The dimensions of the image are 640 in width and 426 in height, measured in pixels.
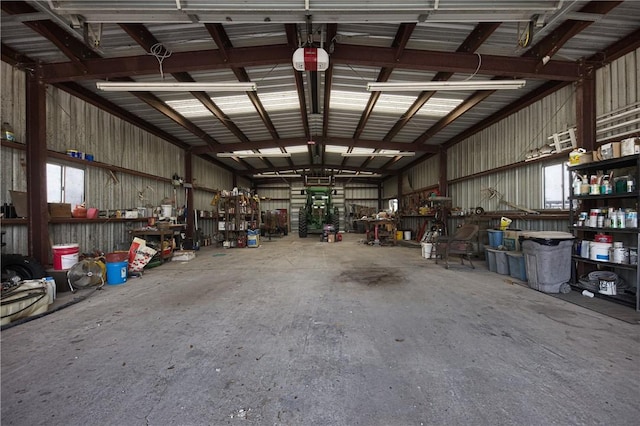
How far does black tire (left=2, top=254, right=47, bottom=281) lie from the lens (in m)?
3.80

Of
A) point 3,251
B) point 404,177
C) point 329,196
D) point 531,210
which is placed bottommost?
point 3,251

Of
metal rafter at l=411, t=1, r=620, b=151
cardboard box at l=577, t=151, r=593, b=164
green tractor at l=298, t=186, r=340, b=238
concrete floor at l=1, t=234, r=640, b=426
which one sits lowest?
concrete floor at l=1, t=234, r=640, b=426

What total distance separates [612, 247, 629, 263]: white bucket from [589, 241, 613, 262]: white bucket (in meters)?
0.09

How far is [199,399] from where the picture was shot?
1670 millimetres

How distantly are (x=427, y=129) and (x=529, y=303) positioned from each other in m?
6.52

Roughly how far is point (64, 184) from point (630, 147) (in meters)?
9.68

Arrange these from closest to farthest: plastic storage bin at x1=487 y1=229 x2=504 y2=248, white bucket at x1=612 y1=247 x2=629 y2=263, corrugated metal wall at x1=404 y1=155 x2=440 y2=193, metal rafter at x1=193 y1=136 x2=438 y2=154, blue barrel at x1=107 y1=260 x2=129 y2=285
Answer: white bucket at x1=612 y1=247 x2=629 y2=263 → blue barrel at x1=107 y1=260 x2=129 y2=285 → plastic storage bin at x1=487 y1=229 x2=504 y2=248 → metal rafter at x1=193 y1=136 x2=438 y2=154 → corrugated metal wall at x1=404 y1=155 x2=440 y2=193

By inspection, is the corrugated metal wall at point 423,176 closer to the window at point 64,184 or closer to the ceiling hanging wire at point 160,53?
the ceiling hanging wire at point 160,53

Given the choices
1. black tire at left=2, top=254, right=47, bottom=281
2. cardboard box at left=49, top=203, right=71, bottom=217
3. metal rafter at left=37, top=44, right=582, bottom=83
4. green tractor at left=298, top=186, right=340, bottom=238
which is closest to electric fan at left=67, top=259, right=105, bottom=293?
black tire at left=2, top=254, right=47, bottom=281

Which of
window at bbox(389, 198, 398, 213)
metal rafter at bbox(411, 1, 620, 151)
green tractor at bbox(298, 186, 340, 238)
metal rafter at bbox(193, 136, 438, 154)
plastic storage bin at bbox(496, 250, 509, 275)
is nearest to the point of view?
metal rafter at bbox(411, 1, 620, 151)

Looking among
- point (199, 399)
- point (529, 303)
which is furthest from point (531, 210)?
point (199, 399)

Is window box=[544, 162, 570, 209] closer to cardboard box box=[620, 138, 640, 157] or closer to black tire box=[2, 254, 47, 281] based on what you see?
cardboard box box=[620, 138, 640, 157]

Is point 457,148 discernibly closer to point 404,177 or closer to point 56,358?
point 404,177

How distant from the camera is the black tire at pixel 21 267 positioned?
3801mm
